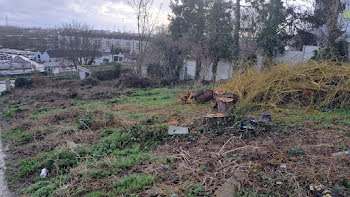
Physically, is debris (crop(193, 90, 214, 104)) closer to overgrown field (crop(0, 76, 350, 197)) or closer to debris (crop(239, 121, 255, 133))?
overgrown field (crop(0, 76, 350, 197))

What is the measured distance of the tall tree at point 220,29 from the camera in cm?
1653

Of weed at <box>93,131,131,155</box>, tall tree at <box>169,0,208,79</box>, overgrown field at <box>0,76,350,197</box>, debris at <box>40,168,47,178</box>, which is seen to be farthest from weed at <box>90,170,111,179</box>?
tall tree at <box>169,0,208,79</box>

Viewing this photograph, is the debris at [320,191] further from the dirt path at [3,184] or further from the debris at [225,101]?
the dirt path at [3,184]

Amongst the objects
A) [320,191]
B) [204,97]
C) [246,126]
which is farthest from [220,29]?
[320,191]

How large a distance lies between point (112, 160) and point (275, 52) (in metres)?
12.6

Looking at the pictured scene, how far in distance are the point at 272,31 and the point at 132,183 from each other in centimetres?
1284

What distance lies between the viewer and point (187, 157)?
4.36m

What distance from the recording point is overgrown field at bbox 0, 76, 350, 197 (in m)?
3.37

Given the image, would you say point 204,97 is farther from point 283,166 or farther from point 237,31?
point 237,31

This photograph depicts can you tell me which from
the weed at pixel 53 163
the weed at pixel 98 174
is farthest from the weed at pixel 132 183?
the weed at pixel 53 163

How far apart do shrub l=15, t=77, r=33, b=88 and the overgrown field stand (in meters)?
14.7

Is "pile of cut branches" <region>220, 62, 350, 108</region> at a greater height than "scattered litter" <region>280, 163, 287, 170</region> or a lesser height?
greater

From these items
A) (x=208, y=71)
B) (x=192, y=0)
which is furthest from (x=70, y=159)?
(x=192, y=0)

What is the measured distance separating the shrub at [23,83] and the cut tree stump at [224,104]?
61.9 feet
